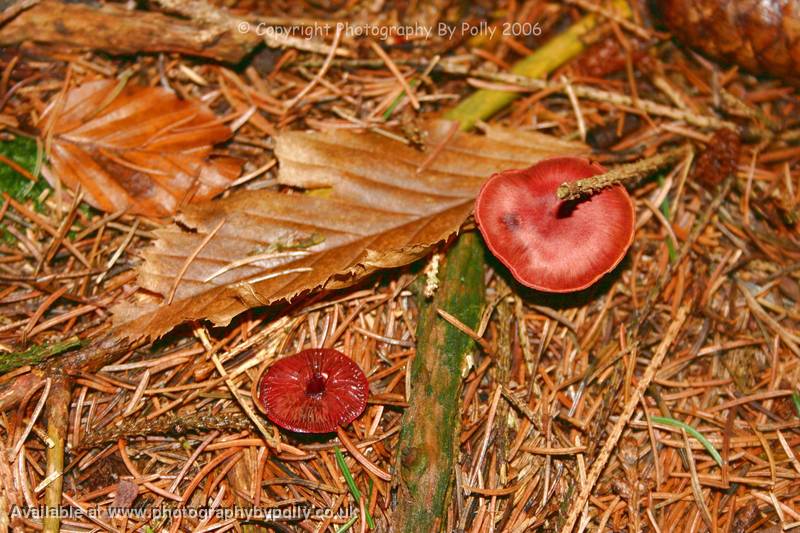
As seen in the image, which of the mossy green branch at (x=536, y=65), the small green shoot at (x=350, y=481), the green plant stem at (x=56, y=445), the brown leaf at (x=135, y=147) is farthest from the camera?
the mossy green branch at (x=536, y=65)

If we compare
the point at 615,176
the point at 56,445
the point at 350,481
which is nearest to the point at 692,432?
the point at 615,176

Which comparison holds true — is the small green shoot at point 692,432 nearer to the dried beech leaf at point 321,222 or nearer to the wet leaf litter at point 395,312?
the wet leaf litter at point 395,312

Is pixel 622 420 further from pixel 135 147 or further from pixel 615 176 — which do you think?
pixel 135 147

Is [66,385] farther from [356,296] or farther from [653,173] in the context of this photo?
[653,173]

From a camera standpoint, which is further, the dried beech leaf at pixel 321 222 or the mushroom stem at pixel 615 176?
the dried beech leaf at pixel 321 222

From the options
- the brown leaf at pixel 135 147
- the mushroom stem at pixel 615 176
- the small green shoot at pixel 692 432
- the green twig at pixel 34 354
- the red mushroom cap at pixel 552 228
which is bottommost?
the green twig at pixel 34 354

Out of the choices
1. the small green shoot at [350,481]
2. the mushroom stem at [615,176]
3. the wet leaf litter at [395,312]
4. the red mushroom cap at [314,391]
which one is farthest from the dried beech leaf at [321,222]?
the small green shoot at [350,481]

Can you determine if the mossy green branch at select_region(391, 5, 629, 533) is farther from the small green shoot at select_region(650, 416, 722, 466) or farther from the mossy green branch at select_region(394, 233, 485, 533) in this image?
the small green shoot at select_region(650, 416, 722, 466)
